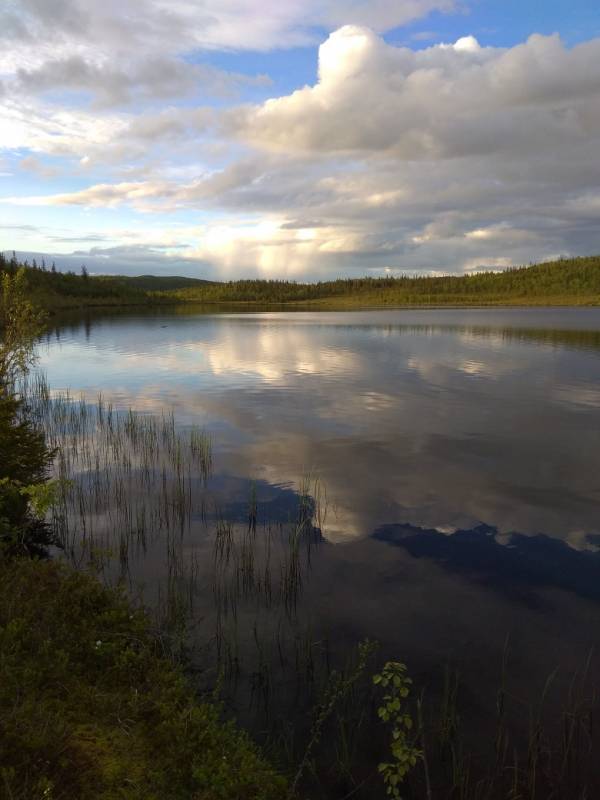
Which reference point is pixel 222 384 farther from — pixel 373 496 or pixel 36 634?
pixel 36 634

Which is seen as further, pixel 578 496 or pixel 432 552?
pixel 578 496

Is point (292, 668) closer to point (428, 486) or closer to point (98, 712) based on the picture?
point (98, 712)

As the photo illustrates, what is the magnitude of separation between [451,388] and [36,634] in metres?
36.8

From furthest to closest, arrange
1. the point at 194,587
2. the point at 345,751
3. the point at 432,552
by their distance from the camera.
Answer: the point at 432,552 < the point at 194,587 < the point at 345,751

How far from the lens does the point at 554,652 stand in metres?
10.9

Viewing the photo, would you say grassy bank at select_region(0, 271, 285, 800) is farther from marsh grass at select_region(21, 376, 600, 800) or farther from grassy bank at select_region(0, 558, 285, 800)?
marsh grass at select_region(21, 376, 600, 800)

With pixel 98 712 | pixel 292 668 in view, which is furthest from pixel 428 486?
pixel 98 712

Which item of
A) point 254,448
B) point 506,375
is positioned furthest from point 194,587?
point 506,375

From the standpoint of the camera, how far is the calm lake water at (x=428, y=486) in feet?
38.3

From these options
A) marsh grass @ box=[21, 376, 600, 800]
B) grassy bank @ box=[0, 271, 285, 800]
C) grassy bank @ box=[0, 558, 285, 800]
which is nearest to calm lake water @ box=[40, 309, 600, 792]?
marsh grass @ box=[21, 376, 600, 800]

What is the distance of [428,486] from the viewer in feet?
67.8

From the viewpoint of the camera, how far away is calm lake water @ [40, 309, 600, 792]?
11664mm

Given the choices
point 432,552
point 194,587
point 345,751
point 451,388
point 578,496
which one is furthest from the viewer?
point 451,388

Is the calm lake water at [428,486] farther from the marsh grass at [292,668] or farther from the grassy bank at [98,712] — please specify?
the grassy bank at [98,712]
